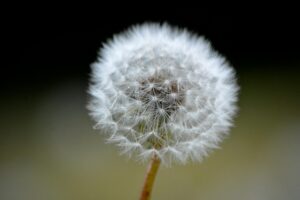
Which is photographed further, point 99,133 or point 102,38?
point 102,38

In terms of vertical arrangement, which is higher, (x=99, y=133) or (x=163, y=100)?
(x=99, y=133)

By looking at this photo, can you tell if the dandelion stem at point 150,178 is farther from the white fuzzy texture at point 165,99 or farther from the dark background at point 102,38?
the dark background at point 102,38

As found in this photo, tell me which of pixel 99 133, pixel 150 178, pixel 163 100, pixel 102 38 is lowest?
pixel 150 178

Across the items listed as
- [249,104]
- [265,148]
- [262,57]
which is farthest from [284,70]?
[265,148]

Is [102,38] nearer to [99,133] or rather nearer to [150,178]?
[99,133]

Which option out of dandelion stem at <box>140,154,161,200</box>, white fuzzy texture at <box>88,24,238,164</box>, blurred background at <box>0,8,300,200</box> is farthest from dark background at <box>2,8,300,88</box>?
dandelion stem at <box>140,154,161,200</box>

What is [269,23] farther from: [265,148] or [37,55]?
[37,55]

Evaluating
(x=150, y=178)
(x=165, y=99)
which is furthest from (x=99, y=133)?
(x=150, y=178)
